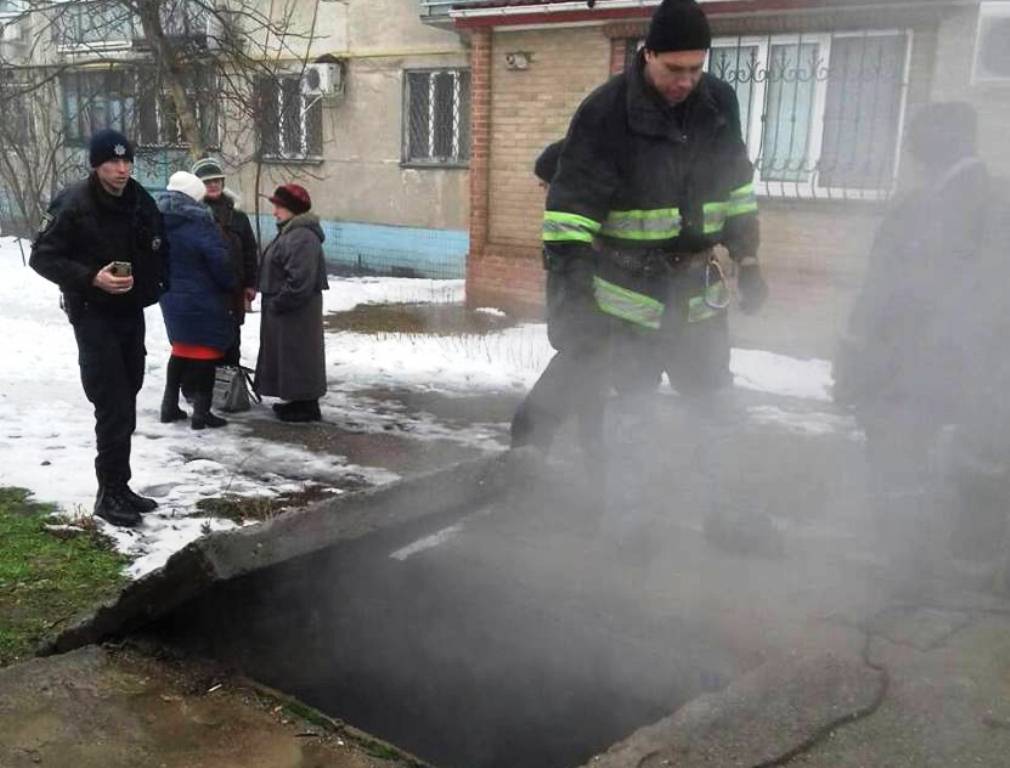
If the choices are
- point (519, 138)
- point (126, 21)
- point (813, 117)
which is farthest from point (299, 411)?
point (126, 21)

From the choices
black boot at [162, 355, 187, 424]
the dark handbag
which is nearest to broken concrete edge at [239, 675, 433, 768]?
black boot at [162, 355, 187, 424]

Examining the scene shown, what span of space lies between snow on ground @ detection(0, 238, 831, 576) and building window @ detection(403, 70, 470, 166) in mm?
3605

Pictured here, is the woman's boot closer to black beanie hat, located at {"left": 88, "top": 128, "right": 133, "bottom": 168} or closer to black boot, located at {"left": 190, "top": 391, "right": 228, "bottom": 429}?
black boot, located at {"left": 190, "top": 391, "right": 228, "bottom": 429}

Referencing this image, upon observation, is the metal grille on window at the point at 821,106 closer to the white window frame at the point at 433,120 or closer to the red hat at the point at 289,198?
the red hat at the point at 289,198

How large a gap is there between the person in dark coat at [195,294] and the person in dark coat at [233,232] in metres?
0.27

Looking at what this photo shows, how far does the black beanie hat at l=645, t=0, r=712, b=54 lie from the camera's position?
10.7 feet

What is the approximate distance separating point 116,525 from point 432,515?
5.30 ft

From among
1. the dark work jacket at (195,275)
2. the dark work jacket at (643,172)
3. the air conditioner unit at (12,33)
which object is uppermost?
the air conditioner unit at (12,33)

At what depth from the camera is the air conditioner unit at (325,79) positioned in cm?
1441

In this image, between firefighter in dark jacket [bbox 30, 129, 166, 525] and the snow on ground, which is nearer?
firefighter in dark jacket [bbox 30, 129, 166, 525]

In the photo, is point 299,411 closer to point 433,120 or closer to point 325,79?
point 433,120

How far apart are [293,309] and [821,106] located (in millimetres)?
5241

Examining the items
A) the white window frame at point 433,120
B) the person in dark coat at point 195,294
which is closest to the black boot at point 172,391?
the person in dark coat at point 195,294

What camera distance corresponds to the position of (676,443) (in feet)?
13.6
